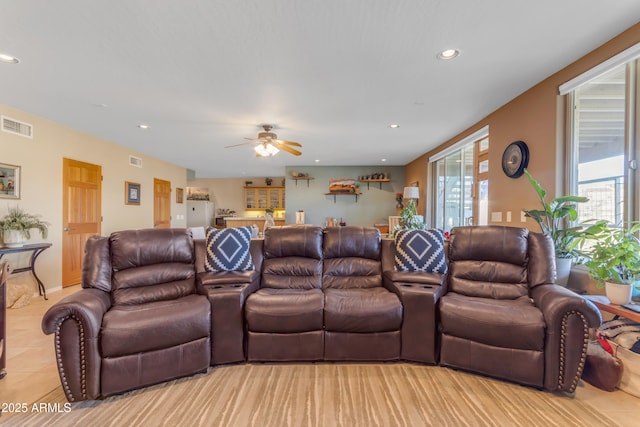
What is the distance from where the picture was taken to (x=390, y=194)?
26.0 ft

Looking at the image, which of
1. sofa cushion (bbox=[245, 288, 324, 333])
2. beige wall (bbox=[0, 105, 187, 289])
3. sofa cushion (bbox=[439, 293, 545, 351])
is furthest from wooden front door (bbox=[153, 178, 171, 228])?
sofa cushion (bbox=[439, 293, 545, 351])

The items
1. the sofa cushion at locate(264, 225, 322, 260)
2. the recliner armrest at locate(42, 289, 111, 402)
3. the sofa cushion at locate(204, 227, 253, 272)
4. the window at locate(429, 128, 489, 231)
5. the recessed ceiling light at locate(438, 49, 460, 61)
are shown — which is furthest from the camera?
the window at locate(429, 128, 489, 231)

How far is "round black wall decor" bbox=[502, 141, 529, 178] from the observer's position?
10.4 feet

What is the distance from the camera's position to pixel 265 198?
34.9 feet

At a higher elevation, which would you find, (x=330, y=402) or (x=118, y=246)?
(x=118, y=246)

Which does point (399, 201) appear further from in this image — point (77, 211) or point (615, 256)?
point (77, 211)

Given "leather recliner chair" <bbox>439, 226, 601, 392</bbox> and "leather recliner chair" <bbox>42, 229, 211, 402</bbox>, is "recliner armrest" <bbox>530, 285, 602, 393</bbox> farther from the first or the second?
"leather recliner chair" <bbox>42, 229, 211, 402</bbox>

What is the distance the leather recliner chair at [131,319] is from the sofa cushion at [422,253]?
5.87ft

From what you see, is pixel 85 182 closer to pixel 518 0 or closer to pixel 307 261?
pixel 307 261

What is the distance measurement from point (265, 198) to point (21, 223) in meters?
7.31

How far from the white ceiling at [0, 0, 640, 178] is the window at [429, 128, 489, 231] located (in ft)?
2.05

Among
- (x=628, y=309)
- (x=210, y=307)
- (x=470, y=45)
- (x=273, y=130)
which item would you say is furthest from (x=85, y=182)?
(x=628, y=309)

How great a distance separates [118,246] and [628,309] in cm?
389

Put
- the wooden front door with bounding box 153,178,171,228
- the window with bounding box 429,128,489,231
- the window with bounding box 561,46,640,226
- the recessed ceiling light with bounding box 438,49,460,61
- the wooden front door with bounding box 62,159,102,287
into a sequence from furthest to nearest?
the wooden front door with bounding box 153,178,171,228, the wooden front door with bounding box 62,159,102,287, the window with bounding box 429,128,489,231, the recessed ceiling light with bounding box 438,49,460,61, the window with bounding box 561,46,640,226
